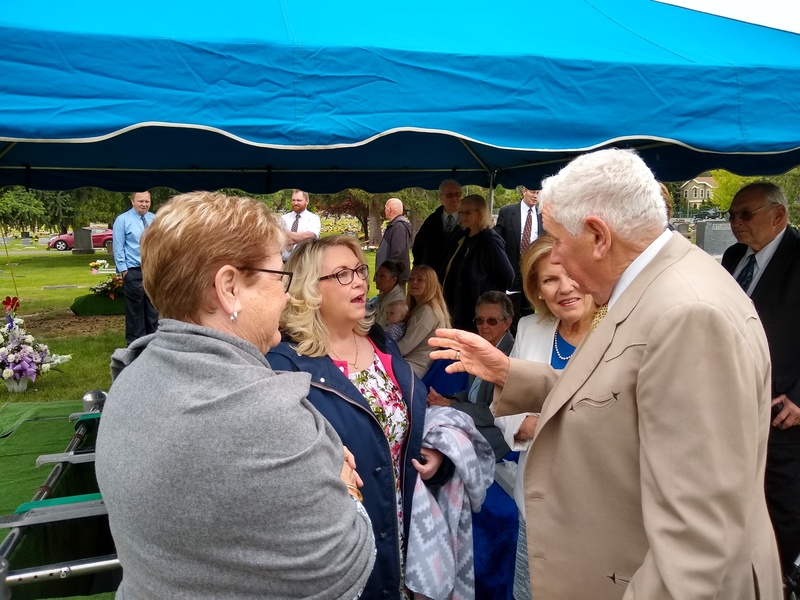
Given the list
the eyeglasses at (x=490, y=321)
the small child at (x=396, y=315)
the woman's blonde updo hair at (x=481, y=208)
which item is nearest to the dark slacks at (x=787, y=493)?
the eyeglasses at (x=490, y=321)

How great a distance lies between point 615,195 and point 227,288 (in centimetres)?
86

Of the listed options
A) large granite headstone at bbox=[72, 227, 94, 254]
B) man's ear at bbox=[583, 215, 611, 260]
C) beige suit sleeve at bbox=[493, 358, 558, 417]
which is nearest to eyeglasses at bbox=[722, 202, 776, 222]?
beige suit sleeve at bbox=[493, 358, 558, 417]

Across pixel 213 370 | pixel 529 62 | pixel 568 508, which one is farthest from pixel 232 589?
pixel 529 62

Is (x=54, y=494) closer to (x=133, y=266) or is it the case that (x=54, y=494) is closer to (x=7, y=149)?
(x=7, y=149)

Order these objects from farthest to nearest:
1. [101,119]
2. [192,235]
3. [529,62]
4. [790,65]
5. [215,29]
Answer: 1. [790,65]
2. [529,62]
3. [215,29]
4. [101,119]
5. [192,235]

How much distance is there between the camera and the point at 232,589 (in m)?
1.03

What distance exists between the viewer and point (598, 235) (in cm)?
136

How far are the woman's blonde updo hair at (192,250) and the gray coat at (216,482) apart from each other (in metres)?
0.07

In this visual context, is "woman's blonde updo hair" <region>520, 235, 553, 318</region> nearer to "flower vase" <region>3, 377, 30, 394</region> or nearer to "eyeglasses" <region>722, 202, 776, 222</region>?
"eyeglasses" <region>722, 202, 776, 222</region>

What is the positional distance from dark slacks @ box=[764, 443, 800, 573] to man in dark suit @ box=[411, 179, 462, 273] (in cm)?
317

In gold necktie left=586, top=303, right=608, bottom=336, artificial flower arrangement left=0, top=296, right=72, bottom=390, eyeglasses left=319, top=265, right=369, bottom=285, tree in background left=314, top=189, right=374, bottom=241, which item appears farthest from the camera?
tree in background left=314, top=189, right=374, bottom=241

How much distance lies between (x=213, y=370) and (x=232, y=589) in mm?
381

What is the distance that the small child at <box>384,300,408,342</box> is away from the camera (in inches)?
166

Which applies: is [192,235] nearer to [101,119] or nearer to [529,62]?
[101,119]
